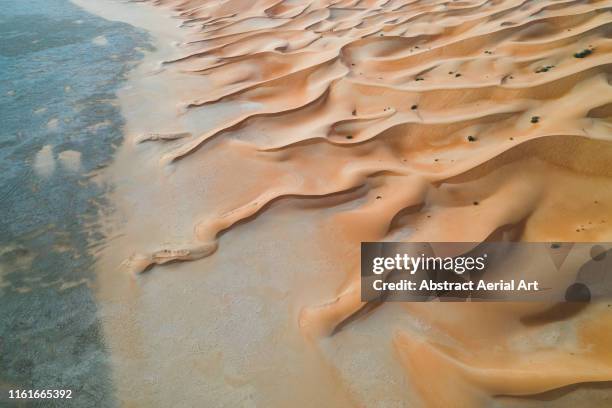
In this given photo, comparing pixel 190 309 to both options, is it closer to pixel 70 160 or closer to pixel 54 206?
pixel 54 206

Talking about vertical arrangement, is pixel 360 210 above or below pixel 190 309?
above

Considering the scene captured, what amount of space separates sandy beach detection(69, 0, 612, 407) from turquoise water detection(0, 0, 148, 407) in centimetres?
12

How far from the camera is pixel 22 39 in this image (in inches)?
220

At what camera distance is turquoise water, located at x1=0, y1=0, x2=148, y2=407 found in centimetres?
172

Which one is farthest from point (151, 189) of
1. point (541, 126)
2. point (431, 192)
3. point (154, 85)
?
point (541, 126)

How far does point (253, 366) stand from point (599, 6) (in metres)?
3.86

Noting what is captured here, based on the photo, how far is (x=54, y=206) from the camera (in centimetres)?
257

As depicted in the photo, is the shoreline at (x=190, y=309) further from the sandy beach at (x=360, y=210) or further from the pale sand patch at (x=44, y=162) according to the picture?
the pale sand patch at (x=44, y=162)

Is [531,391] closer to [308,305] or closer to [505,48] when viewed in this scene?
[308,305]

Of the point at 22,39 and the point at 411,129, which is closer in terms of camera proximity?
the point at 411,129

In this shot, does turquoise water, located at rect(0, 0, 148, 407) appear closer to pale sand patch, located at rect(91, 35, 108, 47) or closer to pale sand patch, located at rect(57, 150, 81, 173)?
pale sand patch, located at rect(57, 150, 81, 173)

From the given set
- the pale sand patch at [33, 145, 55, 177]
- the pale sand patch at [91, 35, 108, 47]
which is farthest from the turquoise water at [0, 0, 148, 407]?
the pale sand patch at [91, 35, 108, 47]

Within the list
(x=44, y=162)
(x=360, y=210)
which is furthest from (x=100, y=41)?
(x=360, y=210)

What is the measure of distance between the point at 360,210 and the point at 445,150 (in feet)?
2.44
